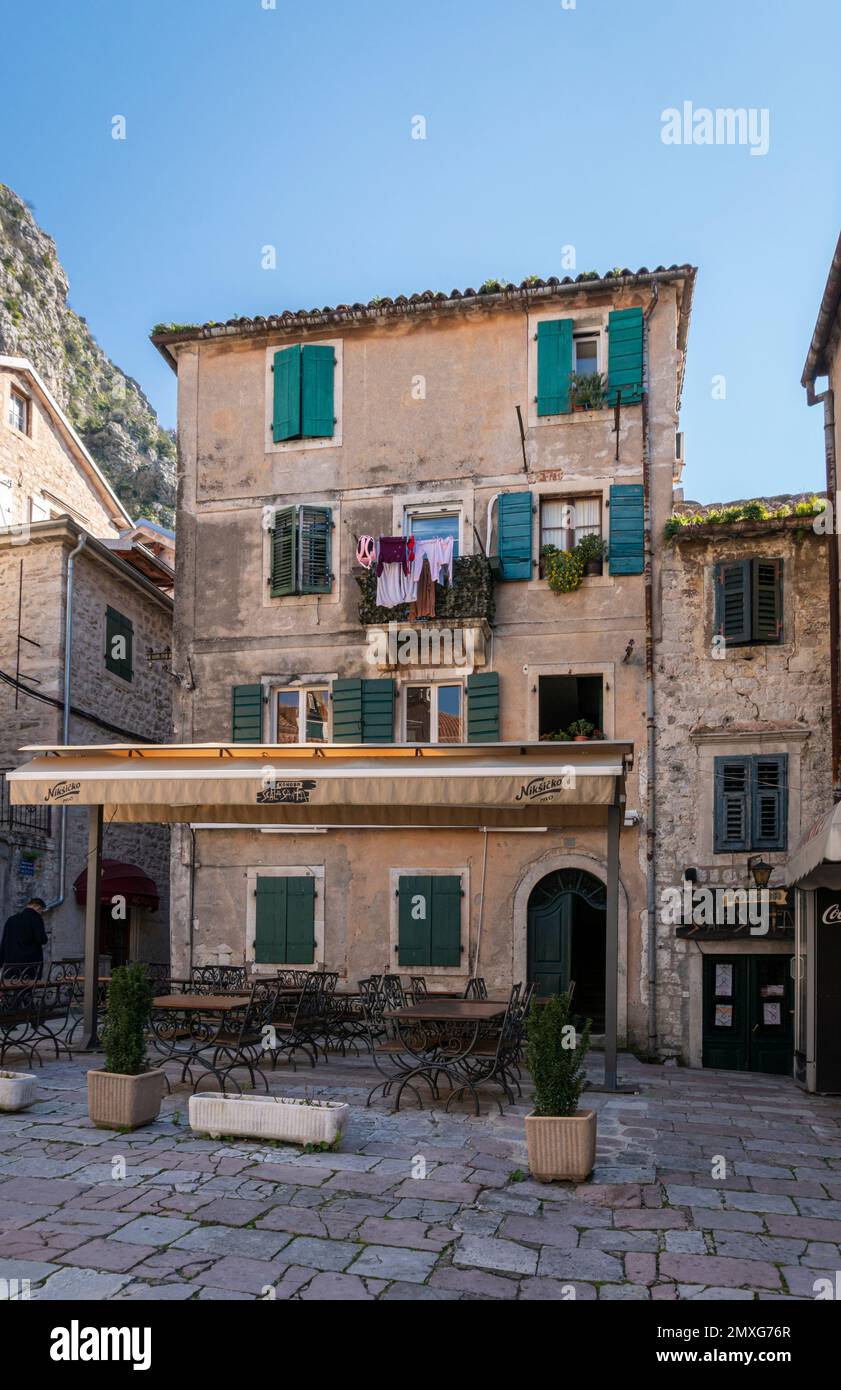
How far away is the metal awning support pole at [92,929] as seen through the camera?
12.3 m

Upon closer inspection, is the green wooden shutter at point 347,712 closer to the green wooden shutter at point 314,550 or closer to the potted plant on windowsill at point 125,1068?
the green wooden shutter at point 314,550

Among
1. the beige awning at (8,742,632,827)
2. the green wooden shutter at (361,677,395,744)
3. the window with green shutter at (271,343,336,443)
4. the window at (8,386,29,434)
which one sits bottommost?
the beige awning at (8,742,632,827)

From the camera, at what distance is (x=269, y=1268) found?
573cm

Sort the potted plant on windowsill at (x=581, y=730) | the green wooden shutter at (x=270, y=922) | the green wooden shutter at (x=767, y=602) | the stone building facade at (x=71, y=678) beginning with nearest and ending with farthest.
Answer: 1. the green wooden shutter at (x=767, y=602)
2. the potted plant on windowsill at (x=581, y=730)
3. the green wooden shutter at (x=270, y=922)
4. the stone building facade at (x=71, y=678)

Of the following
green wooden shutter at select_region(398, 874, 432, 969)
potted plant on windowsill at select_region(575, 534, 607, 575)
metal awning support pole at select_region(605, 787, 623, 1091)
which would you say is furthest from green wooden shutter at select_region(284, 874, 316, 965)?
metal awning support pole at select_region(605, 787, 623, 1091)

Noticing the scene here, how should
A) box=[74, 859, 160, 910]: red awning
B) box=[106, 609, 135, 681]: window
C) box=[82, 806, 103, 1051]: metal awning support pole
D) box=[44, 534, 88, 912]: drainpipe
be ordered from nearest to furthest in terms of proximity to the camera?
1. box=[82, 806, 103, 1051]: metal awning support pole
2. box=[44, 534, 88, 912]: drainpipe
3. box=[74, 859, 160, 910]: red awning
4. box=[106, 609, 135, 681]: window

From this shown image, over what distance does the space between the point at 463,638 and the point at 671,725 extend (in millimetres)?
3223

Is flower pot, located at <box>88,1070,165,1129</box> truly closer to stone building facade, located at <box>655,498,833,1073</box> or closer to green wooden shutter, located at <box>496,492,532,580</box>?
stone building facade, located at <box>655,498,833,1073</box>

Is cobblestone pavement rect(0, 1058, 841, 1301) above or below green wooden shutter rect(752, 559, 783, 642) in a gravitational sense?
below

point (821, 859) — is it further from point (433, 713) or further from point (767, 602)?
point (433, 713)

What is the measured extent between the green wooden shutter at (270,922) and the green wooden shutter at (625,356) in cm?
889

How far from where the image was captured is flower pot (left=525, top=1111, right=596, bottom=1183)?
7.36 m

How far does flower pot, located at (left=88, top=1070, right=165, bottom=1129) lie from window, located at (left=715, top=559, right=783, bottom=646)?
33.2 feet

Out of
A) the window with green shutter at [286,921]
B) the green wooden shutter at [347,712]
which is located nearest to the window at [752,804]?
the green wooden shutter at [347,712]
